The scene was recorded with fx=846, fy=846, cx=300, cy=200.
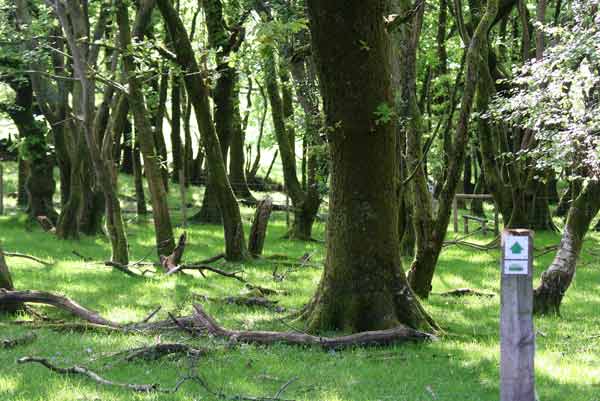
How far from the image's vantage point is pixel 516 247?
559 cm

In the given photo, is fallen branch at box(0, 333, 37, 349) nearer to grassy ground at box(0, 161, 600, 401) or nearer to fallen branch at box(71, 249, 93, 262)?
grassy ground at box(0, 161, 600, 401)

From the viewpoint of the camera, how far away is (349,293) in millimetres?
9812

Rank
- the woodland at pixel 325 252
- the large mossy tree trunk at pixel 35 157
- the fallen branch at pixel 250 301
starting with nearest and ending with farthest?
the woodland at pixel 325 252, the fallen branch at pixel 250 301, the large mossy tree trunk at pixel 35 157

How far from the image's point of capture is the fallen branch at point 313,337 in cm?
914

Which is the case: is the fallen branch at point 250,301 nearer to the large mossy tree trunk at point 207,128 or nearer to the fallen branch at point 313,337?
the fallen branch at point 313,337

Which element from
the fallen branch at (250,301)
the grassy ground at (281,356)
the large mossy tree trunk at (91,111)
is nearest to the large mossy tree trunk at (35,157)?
the large mossy tree trunk at (91,111)

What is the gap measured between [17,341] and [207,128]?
827 centimetres

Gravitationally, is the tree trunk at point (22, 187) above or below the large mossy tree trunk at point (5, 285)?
above

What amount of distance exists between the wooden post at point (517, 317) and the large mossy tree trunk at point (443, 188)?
6.13 meters

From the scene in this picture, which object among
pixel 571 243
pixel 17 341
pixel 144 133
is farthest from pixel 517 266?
pixel 144 133

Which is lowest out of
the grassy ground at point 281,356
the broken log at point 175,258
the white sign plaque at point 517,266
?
the grassy ground at point 281,356

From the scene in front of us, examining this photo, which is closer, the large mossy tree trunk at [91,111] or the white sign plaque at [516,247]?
the white sign plaque at [516,247]

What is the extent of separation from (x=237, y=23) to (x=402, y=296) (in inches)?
510

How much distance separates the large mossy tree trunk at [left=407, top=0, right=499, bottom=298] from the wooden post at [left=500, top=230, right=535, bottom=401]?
6.13 m
